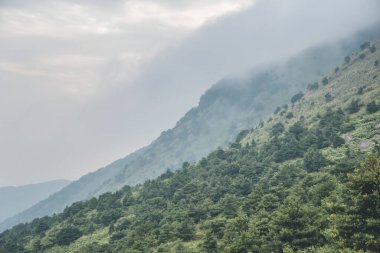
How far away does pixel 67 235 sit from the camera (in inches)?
3679

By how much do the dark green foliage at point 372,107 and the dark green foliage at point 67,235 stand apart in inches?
3155

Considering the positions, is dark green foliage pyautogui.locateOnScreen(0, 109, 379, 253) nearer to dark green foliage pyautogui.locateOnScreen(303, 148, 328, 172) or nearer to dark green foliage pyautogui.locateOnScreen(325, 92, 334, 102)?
dark green foliage pyautogui.locateOnScreen(303, 148, 328, 172)

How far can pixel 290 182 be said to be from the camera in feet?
242

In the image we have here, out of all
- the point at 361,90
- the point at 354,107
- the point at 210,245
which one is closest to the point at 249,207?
the point at 210,245

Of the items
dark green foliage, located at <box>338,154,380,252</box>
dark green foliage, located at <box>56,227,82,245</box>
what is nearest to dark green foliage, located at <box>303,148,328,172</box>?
dark green foliage, located at <box>338,154,380,252</box>

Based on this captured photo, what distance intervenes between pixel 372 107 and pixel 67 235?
83.2 m

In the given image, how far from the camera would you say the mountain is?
3905 cm

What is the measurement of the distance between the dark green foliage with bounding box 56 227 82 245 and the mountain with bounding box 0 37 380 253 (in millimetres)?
223

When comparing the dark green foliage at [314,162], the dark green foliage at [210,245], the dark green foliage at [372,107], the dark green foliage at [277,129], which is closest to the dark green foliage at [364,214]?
the dark green foliage at [210,245]

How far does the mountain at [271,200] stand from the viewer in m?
39.1

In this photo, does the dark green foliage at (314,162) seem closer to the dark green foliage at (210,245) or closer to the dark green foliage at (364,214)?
the dark green foliage at (210,245)

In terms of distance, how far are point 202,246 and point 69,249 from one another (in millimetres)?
41653

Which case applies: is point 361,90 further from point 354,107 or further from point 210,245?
point 210,245

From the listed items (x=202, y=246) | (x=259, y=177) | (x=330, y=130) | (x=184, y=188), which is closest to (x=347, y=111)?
(x=330, y=130)
